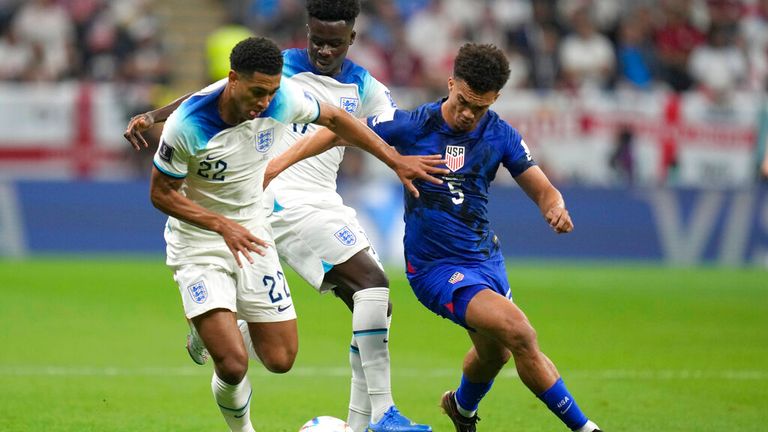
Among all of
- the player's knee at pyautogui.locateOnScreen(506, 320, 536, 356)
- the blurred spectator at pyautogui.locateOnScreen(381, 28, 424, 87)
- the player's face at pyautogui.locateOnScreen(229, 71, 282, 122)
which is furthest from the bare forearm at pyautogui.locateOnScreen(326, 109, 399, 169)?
the blurred spectator at pyautogui.locateOnScreen(381, 28, 424, 87)

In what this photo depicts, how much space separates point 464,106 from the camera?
7.06 m

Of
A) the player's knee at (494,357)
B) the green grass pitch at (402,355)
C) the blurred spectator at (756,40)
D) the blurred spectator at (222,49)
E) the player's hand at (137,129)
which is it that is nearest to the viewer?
the player's hand at (137,129)

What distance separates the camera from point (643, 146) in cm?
2111

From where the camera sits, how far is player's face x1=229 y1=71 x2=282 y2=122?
260 inches

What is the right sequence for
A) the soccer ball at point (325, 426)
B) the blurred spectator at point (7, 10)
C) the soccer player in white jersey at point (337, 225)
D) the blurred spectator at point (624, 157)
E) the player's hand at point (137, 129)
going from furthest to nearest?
1. the blurred spectator at point (624, 157)
2. the blurred spectator at point (7, 10)
3. the soccer player in white jersey at point (337, 225)
4. the player's hand at point (137, 129)
5. the soccer ball at point (325, 426)

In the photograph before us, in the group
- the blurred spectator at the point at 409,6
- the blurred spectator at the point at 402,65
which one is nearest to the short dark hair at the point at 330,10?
the blurred spectator at the point at 402,65

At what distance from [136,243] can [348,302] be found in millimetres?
11637

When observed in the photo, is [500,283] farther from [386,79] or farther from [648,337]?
[386,79]

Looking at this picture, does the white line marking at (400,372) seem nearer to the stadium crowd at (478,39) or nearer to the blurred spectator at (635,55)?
the stadium crowd at (478,39)

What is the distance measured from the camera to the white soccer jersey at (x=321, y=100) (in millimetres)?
8055

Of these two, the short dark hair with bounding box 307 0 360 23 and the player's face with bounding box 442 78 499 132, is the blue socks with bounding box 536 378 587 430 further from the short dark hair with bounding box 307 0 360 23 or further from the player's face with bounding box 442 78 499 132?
the short dark hair with bounding box 307 0 360 23

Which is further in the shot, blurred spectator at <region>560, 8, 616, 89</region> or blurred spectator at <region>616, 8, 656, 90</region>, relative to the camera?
blurred spectator at <region>616, 8, 656, 90</region>

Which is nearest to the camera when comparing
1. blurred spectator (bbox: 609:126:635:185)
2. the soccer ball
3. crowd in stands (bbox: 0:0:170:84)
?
the soccer ball

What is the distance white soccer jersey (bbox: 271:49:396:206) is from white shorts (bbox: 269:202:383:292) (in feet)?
0.35
